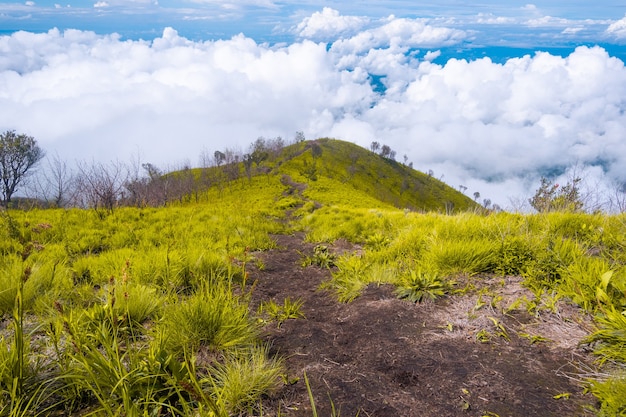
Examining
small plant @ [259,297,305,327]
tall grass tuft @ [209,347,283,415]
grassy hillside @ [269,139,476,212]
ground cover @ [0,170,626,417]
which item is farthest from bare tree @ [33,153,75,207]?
grassy hillside @ [269,139,476,212]

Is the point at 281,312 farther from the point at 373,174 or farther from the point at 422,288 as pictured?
the point at 373,174

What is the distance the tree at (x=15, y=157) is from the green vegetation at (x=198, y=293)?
52134mm

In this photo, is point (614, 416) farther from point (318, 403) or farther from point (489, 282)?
point (489, 282)

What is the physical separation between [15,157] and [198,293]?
209 ft

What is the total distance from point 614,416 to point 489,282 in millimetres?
2430

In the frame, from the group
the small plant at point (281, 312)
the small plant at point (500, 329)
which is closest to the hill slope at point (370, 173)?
the small plant at point (281, 312)

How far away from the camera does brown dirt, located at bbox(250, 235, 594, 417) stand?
2447 mm

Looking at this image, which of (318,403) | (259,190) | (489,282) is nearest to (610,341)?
(489,282)

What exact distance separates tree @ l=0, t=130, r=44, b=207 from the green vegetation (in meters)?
52.1

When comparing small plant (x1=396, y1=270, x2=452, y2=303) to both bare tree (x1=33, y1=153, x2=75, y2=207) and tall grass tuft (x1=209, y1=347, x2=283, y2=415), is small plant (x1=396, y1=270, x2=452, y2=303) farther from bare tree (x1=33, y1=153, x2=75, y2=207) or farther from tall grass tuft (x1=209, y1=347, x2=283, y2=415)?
bare tree (x1=33, y1=153, x2=75, y2=207)

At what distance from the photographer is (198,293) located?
3.48 meters

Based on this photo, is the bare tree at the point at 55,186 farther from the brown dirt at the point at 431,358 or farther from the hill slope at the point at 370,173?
the hill slope at the point at 370,173

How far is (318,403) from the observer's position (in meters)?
2.52

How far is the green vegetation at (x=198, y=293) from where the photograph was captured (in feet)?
7.54
